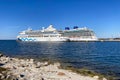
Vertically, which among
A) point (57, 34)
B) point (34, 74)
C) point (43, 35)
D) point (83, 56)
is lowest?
point (83, 56)

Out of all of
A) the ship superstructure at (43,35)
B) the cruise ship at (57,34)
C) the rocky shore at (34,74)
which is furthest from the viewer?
the cruise ship at (57,34)

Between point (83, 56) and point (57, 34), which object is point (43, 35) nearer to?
point (57, 34)

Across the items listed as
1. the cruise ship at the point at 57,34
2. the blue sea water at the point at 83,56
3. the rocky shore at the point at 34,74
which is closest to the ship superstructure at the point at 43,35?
the cruise ship at the point at 57,34

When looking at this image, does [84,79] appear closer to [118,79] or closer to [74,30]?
[118,79]

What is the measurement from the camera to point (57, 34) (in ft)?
432

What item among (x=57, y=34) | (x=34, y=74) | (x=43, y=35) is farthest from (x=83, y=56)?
(x=43, y=35)

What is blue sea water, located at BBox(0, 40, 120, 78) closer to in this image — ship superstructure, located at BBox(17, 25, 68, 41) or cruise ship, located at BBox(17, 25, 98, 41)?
ship superstructure, located at BBox(17, 25, 68, 41)

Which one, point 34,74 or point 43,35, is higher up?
point 43,35

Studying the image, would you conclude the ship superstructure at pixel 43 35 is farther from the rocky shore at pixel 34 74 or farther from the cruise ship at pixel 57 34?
the rocky shore at pixel 34 74

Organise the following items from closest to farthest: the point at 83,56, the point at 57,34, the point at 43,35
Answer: the point at 83,56, the point at 57,34, the point at 43,35

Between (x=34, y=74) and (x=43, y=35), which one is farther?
(x=43, y=35)

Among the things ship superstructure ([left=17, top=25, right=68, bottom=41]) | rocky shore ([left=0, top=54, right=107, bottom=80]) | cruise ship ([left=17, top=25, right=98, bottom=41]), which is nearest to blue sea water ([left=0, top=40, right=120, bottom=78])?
rocky shore ([left=0, top=54, right=107, bottom=80])

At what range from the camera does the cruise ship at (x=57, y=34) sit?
132100 millimetres

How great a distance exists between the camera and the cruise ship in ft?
433
